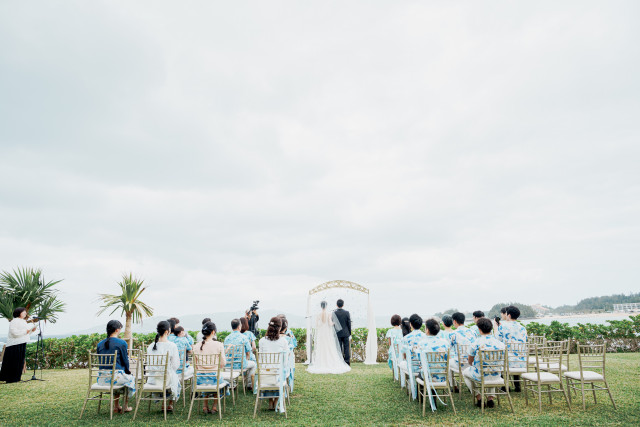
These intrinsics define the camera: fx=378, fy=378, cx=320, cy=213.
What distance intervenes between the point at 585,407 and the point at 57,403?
9743 millimetres

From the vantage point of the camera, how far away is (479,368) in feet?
20.2

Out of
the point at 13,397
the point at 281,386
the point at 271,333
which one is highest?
the point at 271,333

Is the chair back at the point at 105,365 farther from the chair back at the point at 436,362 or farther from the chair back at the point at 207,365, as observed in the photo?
the chair back at the point at 436,362

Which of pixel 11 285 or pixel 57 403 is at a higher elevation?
pixel 11 285

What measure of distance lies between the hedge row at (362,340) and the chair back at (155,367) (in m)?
8.07

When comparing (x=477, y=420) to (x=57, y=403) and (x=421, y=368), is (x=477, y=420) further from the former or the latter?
(x=57, y=403)

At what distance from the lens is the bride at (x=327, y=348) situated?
11.4 metres

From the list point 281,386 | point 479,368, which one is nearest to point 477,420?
point 479,368

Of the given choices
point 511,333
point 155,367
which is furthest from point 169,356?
point 511,333

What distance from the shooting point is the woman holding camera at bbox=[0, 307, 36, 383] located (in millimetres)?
10234

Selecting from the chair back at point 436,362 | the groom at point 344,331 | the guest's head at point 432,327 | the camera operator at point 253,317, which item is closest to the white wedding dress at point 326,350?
the groom at point 344,331

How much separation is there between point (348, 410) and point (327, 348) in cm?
524

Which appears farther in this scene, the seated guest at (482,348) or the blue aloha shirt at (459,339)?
the blue aloha shirt at (459,339)

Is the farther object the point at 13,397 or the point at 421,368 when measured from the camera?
the point at 13,397
